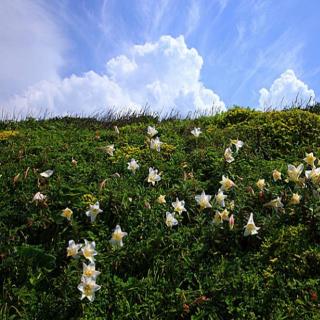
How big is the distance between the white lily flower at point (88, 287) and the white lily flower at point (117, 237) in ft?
1.99

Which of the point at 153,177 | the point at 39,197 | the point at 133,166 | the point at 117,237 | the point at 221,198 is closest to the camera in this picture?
the point at 117,237

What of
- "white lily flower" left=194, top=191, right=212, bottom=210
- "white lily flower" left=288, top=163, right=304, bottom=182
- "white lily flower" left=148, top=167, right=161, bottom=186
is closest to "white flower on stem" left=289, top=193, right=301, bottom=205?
"white lily flower" left=288, top=163, right=304, bottom=182

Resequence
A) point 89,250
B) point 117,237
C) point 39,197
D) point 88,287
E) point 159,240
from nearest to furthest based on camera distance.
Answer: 1. point 88,287
2. point 89,250
3. point 117,237
4. point 159,240
5. point 39,197

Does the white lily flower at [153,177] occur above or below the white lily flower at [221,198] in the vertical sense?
above

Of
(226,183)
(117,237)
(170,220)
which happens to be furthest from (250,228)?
(117,237)

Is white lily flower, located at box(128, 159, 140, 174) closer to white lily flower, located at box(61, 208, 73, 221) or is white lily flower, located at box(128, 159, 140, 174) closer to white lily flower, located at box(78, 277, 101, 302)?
white lily flower, located at box(61, 208, 73, 221)

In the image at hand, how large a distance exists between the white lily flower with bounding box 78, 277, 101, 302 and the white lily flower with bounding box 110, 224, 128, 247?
606 mm

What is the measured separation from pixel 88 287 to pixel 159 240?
3.17 feet

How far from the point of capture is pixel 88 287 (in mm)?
4293

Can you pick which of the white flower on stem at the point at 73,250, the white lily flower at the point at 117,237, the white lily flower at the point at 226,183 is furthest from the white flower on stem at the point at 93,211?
the white lily flower at the point at 226,183

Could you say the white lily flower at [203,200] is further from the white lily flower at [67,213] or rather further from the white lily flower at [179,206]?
the white lily flower at [67,213]

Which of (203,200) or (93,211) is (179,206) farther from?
(93,211)

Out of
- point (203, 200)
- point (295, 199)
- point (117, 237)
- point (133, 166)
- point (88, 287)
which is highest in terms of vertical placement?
point (133, 166)

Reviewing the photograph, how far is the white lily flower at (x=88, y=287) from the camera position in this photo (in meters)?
4.27
